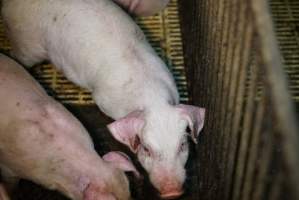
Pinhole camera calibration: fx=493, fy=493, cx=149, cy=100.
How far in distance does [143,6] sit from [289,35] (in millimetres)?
1153

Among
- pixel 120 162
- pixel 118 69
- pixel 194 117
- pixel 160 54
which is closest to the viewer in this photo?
pixel 120 162

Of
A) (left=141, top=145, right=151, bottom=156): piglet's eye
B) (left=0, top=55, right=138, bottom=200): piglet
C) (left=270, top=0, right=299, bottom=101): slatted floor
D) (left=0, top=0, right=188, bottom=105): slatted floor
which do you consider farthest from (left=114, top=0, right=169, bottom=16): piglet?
(left=141, top=145, right=151, bottom=156): piglet's eye

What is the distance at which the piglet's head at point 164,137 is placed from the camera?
2.55 meters

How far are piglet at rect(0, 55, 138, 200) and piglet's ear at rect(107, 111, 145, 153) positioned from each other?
0.13 m

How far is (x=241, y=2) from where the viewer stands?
1928 millimetres

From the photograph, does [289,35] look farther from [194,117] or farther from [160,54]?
[194,117]

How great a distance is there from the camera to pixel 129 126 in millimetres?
2648

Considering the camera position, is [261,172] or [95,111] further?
[95,111]

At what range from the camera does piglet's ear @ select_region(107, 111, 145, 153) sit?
264cm

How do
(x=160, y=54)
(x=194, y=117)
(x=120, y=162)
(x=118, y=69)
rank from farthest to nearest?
(x=160, y=54) → (x=118, y=69) → (x=194, y=117) → (x=120, y=162)

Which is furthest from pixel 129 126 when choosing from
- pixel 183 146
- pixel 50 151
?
pixel 50 151

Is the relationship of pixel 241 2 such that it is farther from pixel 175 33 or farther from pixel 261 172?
pixel 175 33

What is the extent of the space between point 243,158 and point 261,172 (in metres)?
0.30

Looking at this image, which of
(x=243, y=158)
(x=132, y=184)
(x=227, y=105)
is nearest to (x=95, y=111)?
→ (x=132, y=184)
